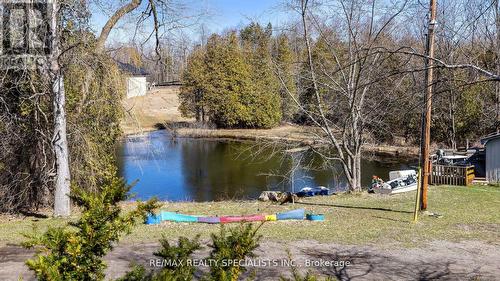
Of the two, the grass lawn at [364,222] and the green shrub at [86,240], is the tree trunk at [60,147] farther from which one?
the green shrub at [86,240]

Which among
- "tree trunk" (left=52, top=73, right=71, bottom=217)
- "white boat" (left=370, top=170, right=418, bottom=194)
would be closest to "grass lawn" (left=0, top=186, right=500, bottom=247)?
"tree trunk" (left=52, top=73, right=71, bottom=217)

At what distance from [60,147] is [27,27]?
2.81m

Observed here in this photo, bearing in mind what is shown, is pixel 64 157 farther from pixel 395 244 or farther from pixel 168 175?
pixel 168 175

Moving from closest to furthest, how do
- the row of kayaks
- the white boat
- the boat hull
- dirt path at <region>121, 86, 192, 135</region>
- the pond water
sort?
the row of kayaks → the boat hull → the white boat → the pond water → dirt path at <region>121, 86, 192, 135</region>

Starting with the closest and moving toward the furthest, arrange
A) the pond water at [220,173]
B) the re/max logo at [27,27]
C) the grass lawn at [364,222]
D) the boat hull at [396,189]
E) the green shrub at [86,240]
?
1. the green shrub at [86,240]
2. the grass lawn at [364,222]
3. the re/max logo at [27,27]
4. the boat hull at [396,189]
5. the pond water at [220,173]

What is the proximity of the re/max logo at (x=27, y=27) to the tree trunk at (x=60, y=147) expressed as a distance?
0.80m

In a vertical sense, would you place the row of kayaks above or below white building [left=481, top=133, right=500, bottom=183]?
below

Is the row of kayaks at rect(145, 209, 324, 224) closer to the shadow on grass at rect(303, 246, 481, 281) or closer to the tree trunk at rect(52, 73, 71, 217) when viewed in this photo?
the tree trunk at rect(52, 73, 71, 217)

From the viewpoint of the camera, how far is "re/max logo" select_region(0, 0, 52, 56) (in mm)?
10562

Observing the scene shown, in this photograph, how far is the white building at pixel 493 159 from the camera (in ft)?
59.1

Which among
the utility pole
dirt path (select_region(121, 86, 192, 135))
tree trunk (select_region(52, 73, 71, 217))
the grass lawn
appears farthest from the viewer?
dirt path (select_region(121, 86, 192, 135))

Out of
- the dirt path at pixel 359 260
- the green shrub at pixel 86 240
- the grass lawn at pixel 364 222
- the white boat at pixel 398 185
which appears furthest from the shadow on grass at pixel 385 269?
the white boat at pixel 398 185

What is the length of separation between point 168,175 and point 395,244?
53.3 ft

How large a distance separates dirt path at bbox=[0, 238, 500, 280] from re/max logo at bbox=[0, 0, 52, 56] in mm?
4590
